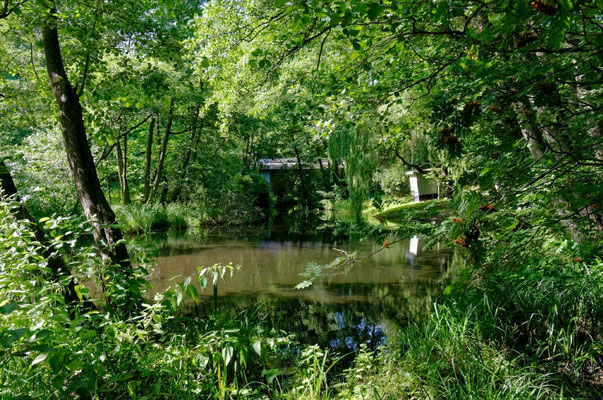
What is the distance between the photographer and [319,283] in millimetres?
6570

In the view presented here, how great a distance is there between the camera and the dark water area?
4.52 meters

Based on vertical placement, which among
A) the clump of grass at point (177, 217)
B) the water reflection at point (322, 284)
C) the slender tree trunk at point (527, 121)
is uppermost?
the slender tree trunk at point (527, 121)

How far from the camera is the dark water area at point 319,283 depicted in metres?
4.52

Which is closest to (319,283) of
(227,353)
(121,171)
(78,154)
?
(227,353)

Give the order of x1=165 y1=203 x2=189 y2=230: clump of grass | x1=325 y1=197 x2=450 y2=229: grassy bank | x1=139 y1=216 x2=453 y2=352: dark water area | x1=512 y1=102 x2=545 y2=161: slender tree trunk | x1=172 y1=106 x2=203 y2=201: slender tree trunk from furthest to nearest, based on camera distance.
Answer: x1=172 y1=106 x2=203 y2=201: slender tree trunk
x1=165 y1=203 x2=189 y2=230: clump of grass
x1=139 y1=216 x2=453 y2=352: dark water area
x1=325 y1=197 x2=450 y2=229: grassy bank
x1=512 y1=102 x2=545 y2=161: slender tree trunk

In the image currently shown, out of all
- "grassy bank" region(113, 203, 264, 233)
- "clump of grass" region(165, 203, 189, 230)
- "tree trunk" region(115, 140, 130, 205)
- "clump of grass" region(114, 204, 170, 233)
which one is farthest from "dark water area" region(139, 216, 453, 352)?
"tree trunk" region(115, 140, 130, 205)

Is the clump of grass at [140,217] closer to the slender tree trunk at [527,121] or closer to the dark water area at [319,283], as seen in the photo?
the dark water area at [319,283]

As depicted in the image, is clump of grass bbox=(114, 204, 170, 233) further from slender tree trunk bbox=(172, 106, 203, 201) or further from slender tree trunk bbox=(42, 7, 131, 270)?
slender tree trunk bbox=(42, 7, 131, 270)

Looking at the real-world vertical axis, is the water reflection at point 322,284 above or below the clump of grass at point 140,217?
below

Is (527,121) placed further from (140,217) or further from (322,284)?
(140,217)

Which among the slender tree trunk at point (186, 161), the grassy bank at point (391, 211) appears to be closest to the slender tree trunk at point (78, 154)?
the grassy bank at point (391, 211)

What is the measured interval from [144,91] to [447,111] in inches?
148

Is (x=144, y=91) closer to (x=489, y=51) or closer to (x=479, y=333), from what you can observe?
(x=489, y=51)

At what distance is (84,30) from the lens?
152 inches
